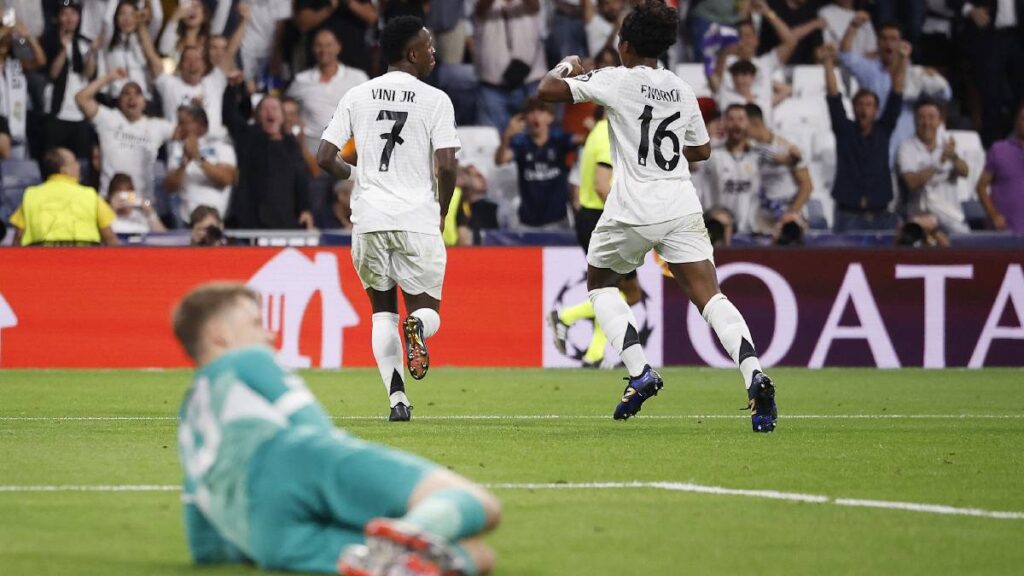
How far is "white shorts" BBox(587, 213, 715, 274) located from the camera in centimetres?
1046

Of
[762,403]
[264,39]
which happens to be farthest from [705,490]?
[264,39]

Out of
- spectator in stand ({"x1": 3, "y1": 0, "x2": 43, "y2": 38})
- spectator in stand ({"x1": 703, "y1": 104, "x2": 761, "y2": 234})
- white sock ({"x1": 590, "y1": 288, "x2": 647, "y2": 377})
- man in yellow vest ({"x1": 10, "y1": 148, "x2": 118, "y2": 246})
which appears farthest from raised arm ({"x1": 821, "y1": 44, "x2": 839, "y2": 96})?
white sock ({"x1": 590, "y1": 288, "x2": 647, "y2": 377})

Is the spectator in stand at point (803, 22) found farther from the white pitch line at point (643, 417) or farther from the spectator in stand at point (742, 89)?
the white pitch line at point (643, 417)

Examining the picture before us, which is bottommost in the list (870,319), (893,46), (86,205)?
(870,319)

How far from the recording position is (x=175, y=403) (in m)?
12.6

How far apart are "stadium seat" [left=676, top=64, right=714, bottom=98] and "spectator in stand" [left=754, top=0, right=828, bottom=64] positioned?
1328 mm

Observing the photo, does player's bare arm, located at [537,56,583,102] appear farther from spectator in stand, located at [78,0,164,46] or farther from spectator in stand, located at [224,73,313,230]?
spectator in stand, located at [78,0,164,46]

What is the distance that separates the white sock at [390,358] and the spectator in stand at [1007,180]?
10.6m

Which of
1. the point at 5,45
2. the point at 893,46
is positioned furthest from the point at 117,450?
the point at 893,46

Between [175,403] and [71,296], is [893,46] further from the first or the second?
[175,403]

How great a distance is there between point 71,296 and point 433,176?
697 centimetres

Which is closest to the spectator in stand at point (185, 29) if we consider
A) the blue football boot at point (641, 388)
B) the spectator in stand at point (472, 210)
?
the spectator in stand at point (472, 210)

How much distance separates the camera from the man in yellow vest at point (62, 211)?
1744 cm

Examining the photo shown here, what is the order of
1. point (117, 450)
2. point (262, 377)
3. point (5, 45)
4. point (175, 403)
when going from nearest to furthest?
point (262, 377)
point (117, 450)
point (175, 403)
point (5, 45)
